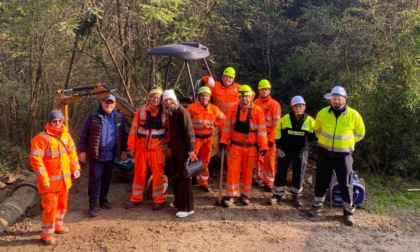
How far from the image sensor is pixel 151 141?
6035 millimetres

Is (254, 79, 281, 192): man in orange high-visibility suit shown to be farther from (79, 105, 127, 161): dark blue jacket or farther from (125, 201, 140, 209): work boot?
(79, 105, 127, 161): dark blue jacket

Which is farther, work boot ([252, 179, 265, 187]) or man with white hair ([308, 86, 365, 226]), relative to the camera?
work boot ([252, 179, 265, 187])

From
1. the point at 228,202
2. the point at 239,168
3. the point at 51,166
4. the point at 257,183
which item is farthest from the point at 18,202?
the point at 257,183

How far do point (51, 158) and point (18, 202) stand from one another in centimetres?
166

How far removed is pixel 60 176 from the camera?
5.12m

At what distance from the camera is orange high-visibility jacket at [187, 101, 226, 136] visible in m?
6.51

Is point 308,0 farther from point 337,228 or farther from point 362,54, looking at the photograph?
point 337,228

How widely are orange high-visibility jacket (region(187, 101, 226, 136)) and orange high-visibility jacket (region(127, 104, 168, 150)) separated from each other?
636 millimetres

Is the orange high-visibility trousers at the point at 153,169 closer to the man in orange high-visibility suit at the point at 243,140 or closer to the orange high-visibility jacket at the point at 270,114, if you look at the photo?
the man in orange high-visibility suit at the point at 243,140

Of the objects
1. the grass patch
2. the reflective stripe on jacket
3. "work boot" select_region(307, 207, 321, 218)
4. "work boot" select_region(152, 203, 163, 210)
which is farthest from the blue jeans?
the grass patch

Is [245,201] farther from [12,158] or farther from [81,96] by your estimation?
[12,158]

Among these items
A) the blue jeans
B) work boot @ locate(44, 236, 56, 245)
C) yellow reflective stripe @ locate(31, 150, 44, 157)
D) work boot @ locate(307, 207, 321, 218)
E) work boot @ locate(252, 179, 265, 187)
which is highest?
yellow reflective stripe @ locate(31, 150, 44, 157)

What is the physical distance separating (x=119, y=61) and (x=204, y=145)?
472 centimetres

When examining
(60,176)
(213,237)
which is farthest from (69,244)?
(213,237)
